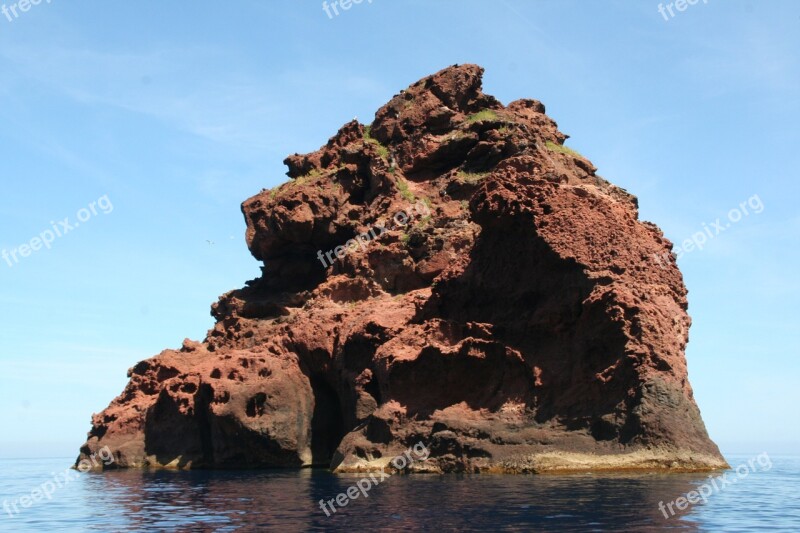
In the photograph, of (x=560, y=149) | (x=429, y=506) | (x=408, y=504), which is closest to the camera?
(x=429, y=506)

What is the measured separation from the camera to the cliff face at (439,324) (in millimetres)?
32875

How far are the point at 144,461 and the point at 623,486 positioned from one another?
1203 inches

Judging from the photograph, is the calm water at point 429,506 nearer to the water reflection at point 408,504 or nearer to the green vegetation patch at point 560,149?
the water reflection at point 408,504

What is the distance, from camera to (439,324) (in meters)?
37.2

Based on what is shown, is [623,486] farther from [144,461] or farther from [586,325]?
[144,461]

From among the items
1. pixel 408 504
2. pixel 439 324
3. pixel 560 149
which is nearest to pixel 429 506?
pixel 408 504

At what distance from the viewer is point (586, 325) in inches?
1346

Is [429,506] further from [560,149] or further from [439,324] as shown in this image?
[560,149]

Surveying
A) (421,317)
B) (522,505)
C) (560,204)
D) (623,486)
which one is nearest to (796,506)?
(623,486)

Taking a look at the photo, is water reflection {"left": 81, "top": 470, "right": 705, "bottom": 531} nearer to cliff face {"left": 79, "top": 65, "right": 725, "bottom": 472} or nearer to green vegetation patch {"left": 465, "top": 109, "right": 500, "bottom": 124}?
cliff face {"left": 79, "top": 65, "right": 725, "bottom": 472}

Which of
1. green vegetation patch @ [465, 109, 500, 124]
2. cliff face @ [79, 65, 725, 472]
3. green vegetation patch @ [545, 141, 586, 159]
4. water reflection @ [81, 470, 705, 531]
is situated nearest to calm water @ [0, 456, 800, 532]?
water reflection @ [81, 470, 705, 531]

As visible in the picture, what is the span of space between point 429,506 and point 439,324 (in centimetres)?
1542

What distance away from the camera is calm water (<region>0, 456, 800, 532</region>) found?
753 inches

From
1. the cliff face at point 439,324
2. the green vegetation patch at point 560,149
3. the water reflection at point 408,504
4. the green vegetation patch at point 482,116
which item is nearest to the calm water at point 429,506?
the water reflection at point 408,504
